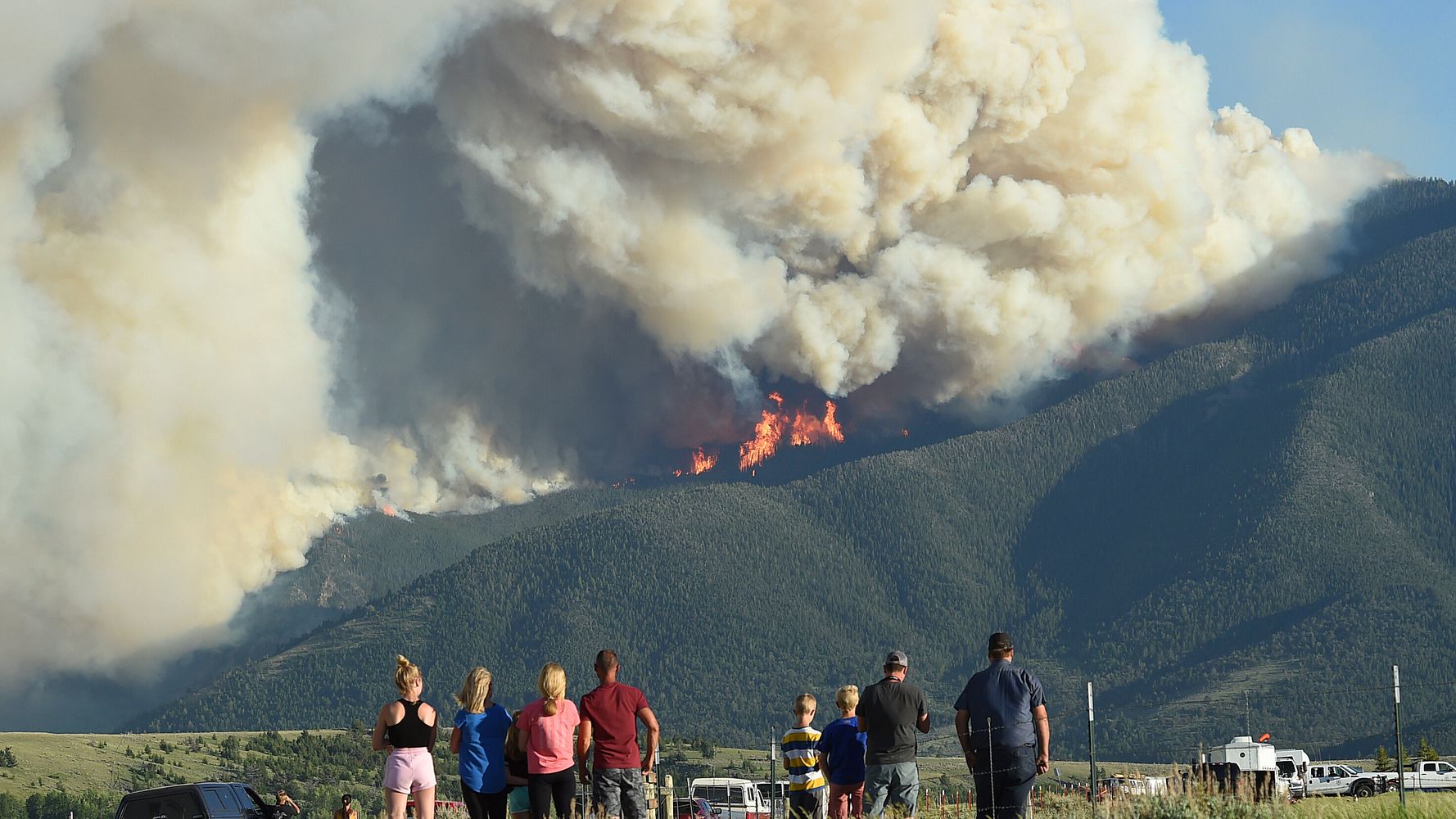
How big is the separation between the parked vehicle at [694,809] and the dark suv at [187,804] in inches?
770

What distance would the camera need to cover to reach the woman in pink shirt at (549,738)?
80.7 ft

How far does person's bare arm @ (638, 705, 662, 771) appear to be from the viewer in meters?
24.3

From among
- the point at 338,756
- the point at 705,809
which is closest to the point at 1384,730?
the point at 338,756

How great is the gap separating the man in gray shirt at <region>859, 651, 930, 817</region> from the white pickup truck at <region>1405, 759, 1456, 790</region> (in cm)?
3951

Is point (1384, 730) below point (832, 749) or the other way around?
the other way around

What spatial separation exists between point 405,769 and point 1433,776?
55398mm

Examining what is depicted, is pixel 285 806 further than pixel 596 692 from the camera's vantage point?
Yes

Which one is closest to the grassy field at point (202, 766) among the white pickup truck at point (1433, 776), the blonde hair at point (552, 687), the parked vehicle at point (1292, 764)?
the parked vehicle at point (1292, 764)

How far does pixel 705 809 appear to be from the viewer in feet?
178

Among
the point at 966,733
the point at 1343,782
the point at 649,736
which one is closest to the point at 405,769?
the point at 649,736

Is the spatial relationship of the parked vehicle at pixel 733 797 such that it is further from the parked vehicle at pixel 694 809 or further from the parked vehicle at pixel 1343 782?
the parked vehicle at pixel 1343 782

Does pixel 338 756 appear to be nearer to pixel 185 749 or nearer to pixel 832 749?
pixel 185 749

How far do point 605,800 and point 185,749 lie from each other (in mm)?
125524

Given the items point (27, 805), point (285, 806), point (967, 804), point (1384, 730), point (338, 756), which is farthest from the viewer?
point (1384, 730)
